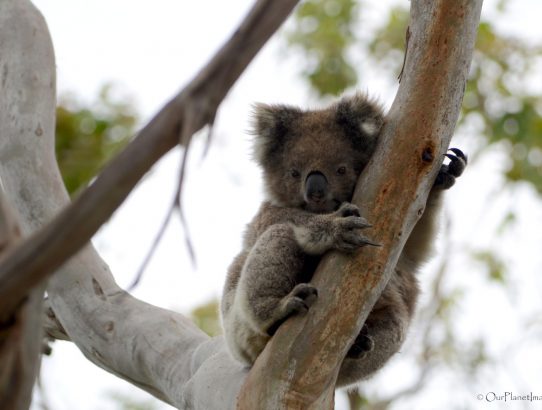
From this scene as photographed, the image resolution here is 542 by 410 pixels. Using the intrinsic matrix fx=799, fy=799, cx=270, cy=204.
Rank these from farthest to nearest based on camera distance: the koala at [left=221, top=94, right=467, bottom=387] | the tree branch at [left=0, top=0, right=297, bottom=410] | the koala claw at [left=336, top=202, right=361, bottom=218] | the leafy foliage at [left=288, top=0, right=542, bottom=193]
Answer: the leafy foliage at [left=288, top=0, right=542, bottom=193] → the tree branch at [left=0, top=0, right=297, bottom=410] → the koala at [left=221, top=94, right=467, bottom=387] → the koala claw at [left=336, top=202, right=361, bottom=218]

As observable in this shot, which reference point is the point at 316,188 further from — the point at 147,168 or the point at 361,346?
the point at 147,168

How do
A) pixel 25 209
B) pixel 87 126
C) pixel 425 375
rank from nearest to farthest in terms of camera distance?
pixel 25 209, pixel 87 126, pixel 425 375

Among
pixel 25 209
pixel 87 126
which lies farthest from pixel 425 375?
pixel 25 209

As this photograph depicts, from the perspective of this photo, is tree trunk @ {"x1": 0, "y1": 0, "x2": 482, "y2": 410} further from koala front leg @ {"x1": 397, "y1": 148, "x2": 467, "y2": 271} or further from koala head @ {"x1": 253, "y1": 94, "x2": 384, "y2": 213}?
koala head @ {"x1": 253, "y1": 94, "x2": 384, "y2": 213}

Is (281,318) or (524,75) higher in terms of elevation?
(281,318)

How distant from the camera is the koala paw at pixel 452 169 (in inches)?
158

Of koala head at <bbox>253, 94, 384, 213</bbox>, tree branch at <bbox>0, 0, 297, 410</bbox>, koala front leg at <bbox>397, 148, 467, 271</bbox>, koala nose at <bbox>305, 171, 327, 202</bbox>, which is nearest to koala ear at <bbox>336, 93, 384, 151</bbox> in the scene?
koala head at <bbox>253, 94, 384, 213</bbox>

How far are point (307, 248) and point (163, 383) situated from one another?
1.77 metres

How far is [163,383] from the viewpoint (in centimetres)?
523

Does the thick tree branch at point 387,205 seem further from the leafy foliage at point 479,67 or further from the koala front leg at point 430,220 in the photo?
the leafy foliage at point 479,67

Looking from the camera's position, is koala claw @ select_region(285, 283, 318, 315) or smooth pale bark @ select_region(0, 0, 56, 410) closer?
koala claw @ select_region(285, 283, 318, 315)

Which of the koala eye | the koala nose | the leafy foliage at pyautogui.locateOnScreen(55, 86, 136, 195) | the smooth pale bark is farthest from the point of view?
the leafy foliage at pyautogui.locateOnScreen(55, 86, 136, 195)

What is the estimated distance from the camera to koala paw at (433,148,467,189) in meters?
4.02

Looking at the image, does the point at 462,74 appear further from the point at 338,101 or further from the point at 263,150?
the point at 263,150
